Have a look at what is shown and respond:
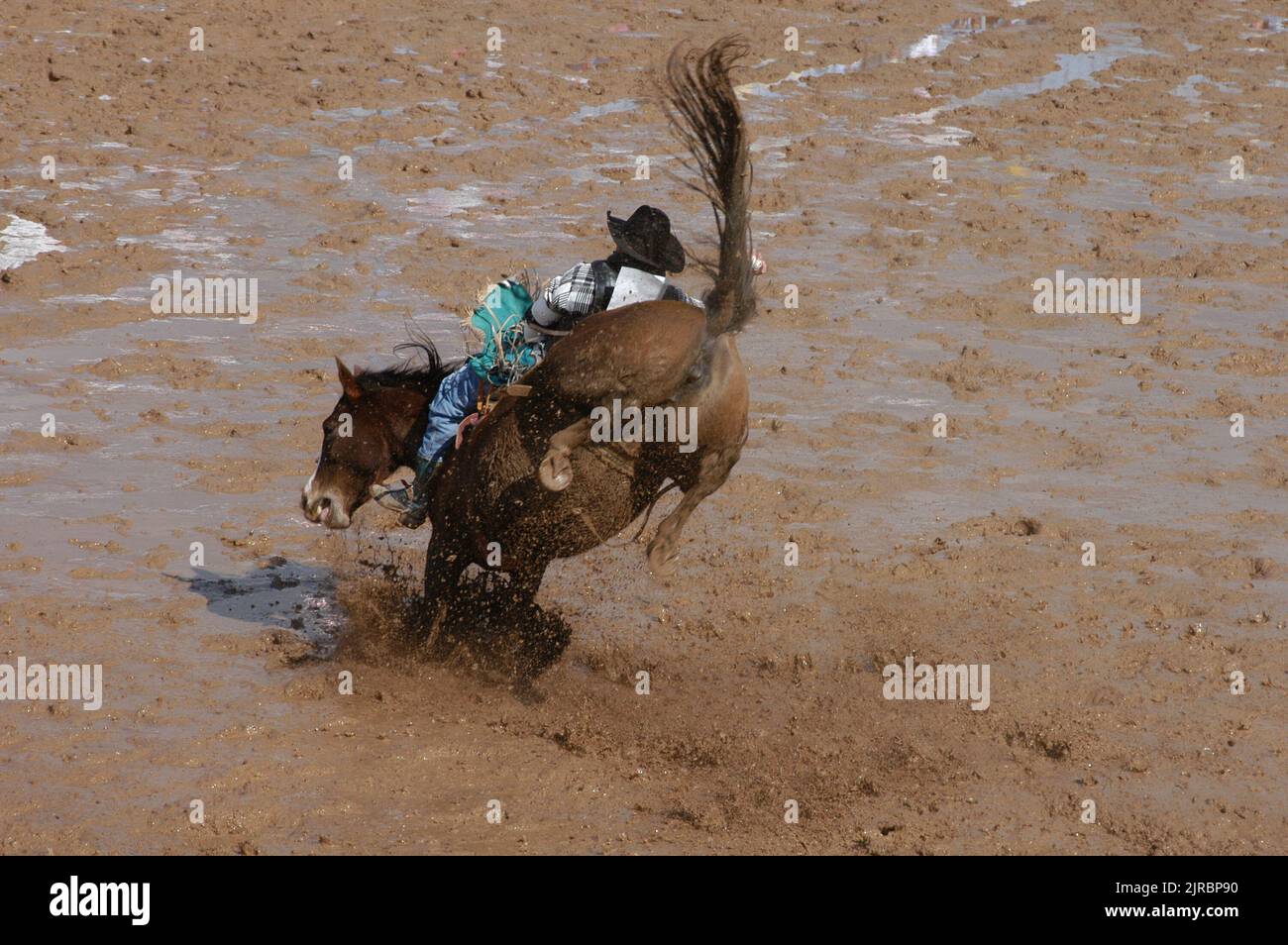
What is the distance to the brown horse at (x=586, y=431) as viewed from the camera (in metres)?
4.93

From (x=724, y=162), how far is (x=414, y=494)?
2.01 m

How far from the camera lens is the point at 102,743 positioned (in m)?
5.55

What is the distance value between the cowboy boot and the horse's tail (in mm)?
1597

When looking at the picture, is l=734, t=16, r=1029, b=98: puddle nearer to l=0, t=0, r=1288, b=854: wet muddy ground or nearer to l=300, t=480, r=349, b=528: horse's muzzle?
l=0, t=0, r=1288, b=854: wet muddy ground

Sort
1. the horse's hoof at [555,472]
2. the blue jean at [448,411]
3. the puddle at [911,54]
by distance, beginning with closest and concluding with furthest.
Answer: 1. the horse's hoof at [555,472]
2. the blue jean at [448,411]
3. the puddle at [911,54]

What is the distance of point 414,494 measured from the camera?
6078 millimetres

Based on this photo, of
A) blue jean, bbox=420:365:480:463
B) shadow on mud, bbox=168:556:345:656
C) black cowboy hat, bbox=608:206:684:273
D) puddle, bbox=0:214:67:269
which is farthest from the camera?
puddle, bbox=0:214:67:269

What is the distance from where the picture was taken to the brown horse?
4.93 metres

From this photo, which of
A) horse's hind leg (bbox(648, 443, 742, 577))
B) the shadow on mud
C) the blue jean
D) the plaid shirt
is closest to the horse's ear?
the blue jean

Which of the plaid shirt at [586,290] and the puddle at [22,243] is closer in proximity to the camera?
the plaid shirt at [586,290]

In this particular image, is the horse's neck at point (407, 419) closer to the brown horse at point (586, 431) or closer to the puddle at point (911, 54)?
the brown horse at point (586, 431)

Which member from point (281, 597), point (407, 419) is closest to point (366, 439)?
point (407, 419)

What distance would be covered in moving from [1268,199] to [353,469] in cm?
950

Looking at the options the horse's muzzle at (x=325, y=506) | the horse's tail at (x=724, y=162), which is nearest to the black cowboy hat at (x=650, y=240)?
the horse's tail at (x=724, y=162)
